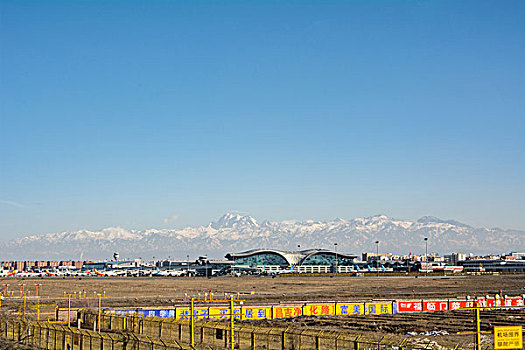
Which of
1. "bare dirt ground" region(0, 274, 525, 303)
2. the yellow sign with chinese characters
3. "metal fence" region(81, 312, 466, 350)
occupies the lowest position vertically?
"bare dirt ground" region(0, 274, 525, 303)

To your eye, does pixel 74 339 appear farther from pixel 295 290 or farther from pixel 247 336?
pixel 295 290

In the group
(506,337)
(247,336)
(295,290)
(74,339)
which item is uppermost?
(506,337)

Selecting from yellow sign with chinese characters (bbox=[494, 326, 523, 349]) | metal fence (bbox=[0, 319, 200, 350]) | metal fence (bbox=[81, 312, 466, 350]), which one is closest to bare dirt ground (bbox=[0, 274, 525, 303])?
metal fence (bbox=[81, 312, 466, 350])

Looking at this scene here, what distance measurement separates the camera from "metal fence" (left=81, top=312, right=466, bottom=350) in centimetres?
2847

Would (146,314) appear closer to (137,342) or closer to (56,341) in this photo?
(56,341)

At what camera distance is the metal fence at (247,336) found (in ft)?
93.4

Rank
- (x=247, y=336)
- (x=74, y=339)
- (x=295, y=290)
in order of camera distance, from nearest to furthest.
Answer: (x=74, y=339)
(x=247, y=336)
(x=295, y=290)

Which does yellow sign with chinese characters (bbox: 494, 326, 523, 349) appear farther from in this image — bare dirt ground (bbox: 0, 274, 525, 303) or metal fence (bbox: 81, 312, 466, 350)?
bare dirt ground (bbox: 0, 274, 525, 303)

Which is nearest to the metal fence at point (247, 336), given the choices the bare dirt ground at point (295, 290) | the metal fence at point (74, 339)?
the metal fence at point (74, 339)

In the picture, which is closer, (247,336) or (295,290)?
(247,336)

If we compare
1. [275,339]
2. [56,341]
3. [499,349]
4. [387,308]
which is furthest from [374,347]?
[387,308]

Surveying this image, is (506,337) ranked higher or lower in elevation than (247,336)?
higher

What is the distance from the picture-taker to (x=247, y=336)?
3500cm

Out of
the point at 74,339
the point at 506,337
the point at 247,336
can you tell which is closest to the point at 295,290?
the point at 247,336
